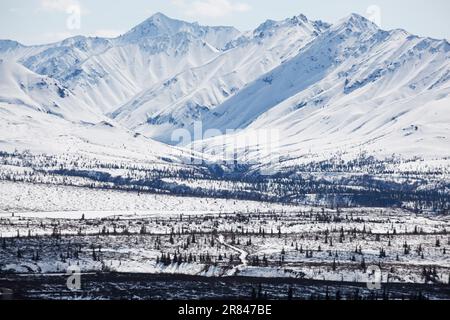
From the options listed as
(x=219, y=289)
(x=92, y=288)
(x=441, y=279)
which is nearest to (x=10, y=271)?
(x=92, y=288)

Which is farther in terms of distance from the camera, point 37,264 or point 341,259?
point 341,259

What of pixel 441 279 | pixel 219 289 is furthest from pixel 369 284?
pixel 219 289

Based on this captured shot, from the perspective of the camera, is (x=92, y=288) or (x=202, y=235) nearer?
(x=92, y=288)
